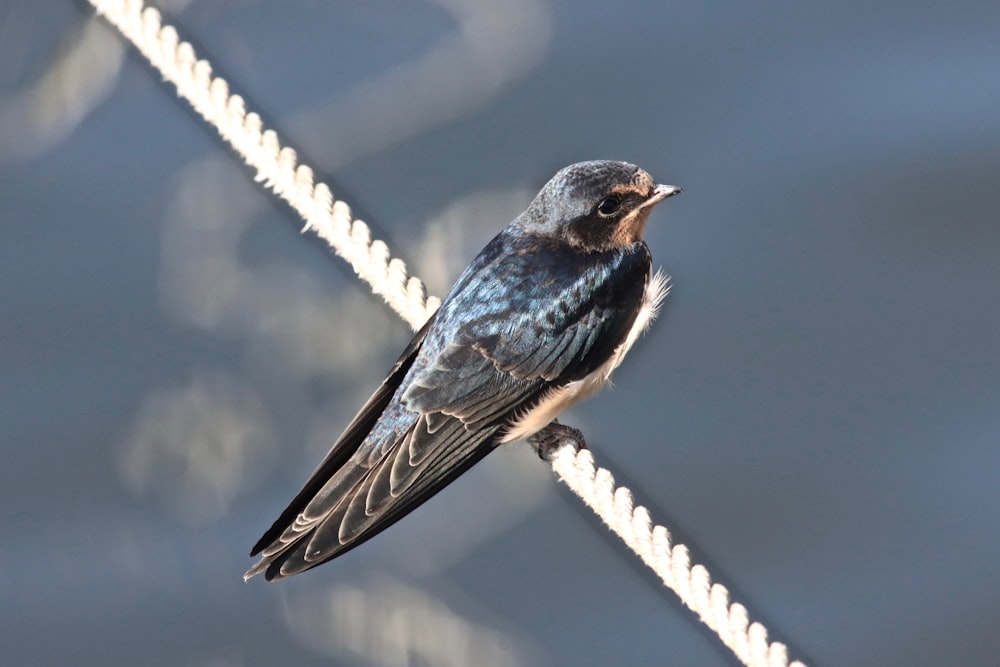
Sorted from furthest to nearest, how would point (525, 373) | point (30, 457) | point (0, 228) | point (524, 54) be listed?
1. point (524, 54)
2. point (0, 228)
3. point (30, 457)
4. point (525, 373)

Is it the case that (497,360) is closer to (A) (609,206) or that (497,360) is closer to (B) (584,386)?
(B) (584,386)

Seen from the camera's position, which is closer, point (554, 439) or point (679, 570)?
point (679, 570)

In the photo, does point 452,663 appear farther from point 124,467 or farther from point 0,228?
point 0,228

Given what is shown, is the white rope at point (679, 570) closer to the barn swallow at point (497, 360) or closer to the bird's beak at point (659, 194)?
the barn swallow at point (497, 360)

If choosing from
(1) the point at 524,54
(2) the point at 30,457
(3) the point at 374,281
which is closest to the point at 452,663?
(3) the point at 374,281

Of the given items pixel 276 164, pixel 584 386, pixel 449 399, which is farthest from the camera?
pixel 276 164

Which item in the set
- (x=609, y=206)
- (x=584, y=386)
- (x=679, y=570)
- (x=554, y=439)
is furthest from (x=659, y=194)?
(x=679, y=570)

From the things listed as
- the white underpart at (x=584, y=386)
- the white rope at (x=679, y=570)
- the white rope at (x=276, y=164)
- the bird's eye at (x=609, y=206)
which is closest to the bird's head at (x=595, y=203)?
the bird's eye at (x=609, y=206)
